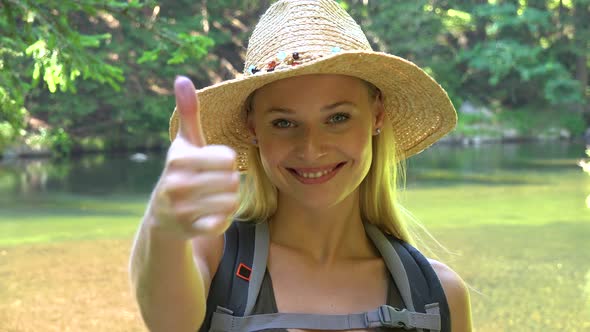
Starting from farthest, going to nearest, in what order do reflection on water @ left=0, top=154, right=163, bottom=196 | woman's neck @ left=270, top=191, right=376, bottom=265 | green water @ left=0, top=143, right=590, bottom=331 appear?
reflection on water @ left=0, top=154, right=163, bottom=196 < green water @ left=0, top=143, right=590, bottom=331 < woman's neck @ left=270, top=191, right=376, bottom=265

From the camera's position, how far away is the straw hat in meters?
1.37

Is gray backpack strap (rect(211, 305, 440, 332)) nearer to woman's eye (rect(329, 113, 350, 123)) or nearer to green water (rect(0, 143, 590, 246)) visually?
woman's eye (rect(329, 113, 350, 123))

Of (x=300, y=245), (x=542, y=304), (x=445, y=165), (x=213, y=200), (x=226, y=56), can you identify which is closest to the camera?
(x=213, y=200)

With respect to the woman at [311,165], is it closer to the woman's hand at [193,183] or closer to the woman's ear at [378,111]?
the woman's ear at [378,111]

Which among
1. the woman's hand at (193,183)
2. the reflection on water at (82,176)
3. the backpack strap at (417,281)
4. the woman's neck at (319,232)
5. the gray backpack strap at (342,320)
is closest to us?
the woman's hand at (193,183)

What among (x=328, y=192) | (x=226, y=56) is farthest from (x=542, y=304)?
(x=226, y=56)

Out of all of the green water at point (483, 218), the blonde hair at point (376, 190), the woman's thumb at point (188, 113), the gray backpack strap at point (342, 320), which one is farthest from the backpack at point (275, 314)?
the green water at point (483, 218)

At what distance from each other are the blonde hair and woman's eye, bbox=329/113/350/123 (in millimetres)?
164

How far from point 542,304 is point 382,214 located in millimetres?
3215

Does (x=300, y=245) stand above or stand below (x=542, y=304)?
above

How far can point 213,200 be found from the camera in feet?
2.57

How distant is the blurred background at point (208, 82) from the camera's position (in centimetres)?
434

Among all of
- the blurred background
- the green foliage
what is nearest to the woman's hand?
the blurred background

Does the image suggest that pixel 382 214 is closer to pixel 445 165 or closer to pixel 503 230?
pixel 503 230
